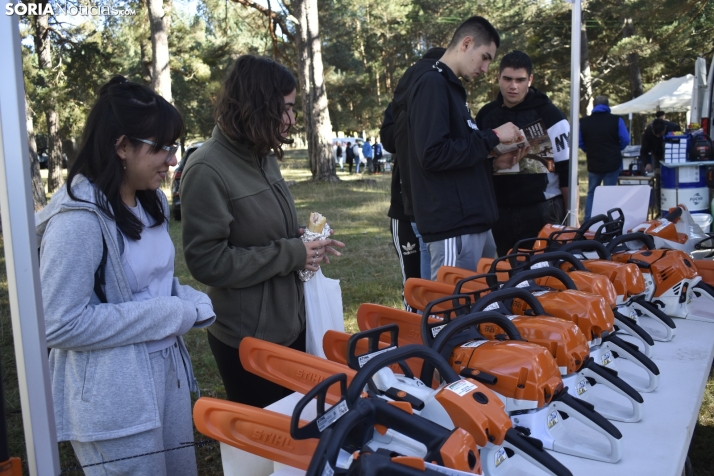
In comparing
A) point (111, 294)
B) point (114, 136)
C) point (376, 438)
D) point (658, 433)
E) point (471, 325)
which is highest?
point (114, 136)

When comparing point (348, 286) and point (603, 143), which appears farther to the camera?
point (603, 143)

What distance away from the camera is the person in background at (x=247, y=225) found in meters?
2.02

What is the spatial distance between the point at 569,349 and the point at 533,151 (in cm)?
204

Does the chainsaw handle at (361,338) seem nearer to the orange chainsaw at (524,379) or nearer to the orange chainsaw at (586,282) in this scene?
the orange chainsaw at (524,379)

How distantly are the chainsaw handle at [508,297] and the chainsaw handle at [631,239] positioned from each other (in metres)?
0.99

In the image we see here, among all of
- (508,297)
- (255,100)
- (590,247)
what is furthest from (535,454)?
(590,247)

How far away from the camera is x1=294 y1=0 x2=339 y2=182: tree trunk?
17.1 m

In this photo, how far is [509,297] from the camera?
1.87 meters

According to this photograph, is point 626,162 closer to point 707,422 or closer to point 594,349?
point 707,422

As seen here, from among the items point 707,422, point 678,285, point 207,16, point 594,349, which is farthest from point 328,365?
point 207,16

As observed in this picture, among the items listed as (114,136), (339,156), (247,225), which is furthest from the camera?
(339,156)

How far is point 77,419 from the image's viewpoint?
1.56m

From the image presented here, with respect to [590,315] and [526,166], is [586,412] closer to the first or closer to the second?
[590,315]

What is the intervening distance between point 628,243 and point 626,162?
40.0ft
